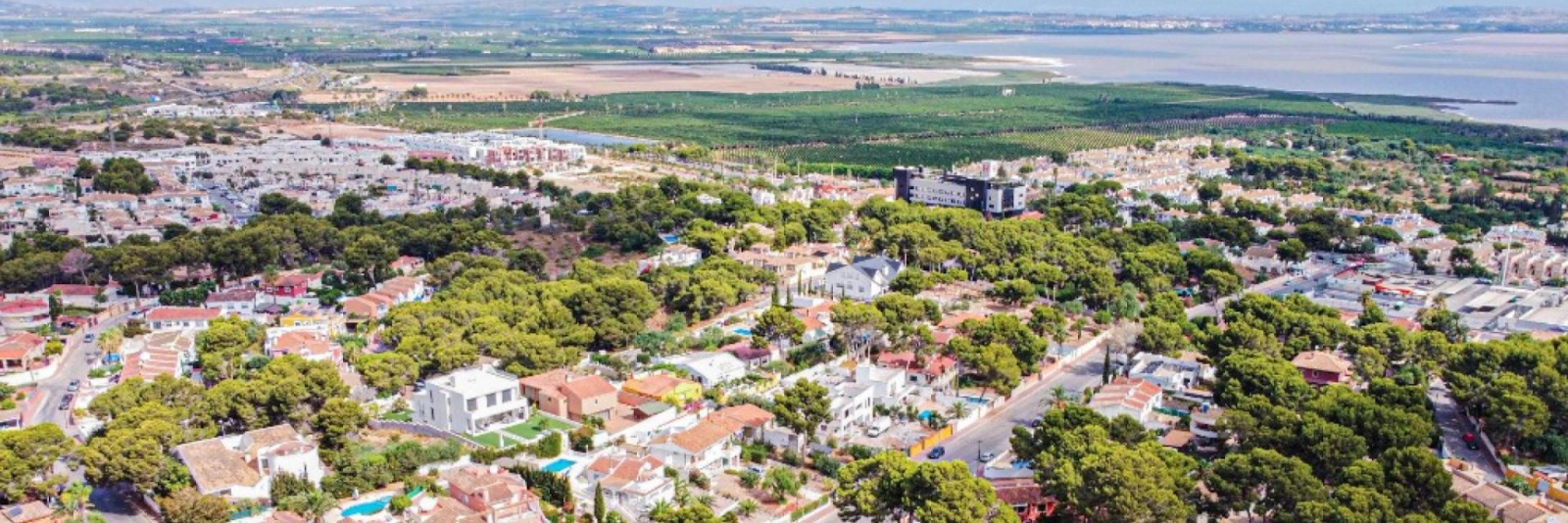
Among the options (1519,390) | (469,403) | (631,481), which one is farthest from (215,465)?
(1519,390)

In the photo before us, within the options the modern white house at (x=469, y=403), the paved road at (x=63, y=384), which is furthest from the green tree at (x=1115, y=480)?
the paved road at (x=63, y=384)

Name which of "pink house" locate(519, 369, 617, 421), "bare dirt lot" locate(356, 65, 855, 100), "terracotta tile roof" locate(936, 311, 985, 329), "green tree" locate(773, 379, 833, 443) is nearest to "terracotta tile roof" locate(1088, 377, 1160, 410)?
"terracotta tile roof" locate(936, 311, 985, 329)

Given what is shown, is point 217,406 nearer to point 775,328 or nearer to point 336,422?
point 336,422

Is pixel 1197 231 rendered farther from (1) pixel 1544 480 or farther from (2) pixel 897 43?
(2) pixel 897 43

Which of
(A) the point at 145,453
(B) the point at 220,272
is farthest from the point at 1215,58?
(A) the point at 145,453

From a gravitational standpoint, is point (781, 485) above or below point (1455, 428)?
above

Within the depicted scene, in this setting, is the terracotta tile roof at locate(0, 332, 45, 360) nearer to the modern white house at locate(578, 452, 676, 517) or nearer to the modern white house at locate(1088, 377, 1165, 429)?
the modern white house at locate(578, 452, 676, 517)
